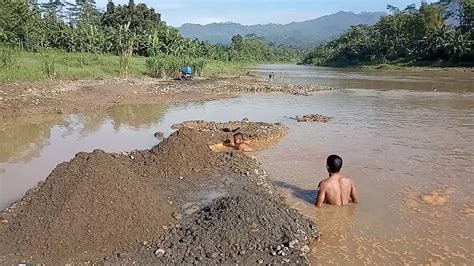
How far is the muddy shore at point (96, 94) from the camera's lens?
1848 cm

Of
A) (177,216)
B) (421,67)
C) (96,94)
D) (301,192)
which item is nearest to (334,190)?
(301,192)

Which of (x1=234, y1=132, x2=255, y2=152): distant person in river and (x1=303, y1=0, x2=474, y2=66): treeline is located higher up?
(x1=303, y1=0, x2=474, y2=66): treeline

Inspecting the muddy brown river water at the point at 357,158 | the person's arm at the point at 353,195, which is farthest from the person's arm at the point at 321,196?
the person's arm at the point at 353,195

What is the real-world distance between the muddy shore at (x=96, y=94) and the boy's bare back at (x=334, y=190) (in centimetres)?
1297

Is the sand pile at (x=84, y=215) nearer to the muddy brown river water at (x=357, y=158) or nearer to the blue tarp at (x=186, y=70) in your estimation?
the muddy brown river water at (x=357, y=158)

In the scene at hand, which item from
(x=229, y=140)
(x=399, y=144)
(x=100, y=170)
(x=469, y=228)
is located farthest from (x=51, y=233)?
(x=399, y=144)

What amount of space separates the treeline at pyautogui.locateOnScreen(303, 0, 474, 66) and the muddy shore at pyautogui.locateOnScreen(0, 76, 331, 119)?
43.7m

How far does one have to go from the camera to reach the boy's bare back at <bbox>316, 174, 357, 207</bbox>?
8.05m

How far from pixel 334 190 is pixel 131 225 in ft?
12.1

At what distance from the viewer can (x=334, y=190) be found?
8.07m

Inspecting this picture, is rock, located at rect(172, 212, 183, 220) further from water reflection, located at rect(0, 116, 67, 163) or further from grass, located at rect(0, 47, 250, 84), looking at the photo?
grass, located at rect(0, 47, 250, 84)

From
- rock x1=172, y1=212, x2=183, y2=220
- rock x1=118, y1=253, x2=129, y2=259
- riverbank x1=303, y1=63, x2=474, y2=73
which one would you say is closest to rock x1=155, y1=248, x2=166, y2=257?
rock x1=118, y1=253, x2=129, y2=259

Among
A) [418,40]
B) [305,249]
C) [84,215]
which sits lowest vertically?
[305,249]

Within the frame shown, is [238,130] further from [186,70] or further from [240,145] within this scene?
[186,70]
